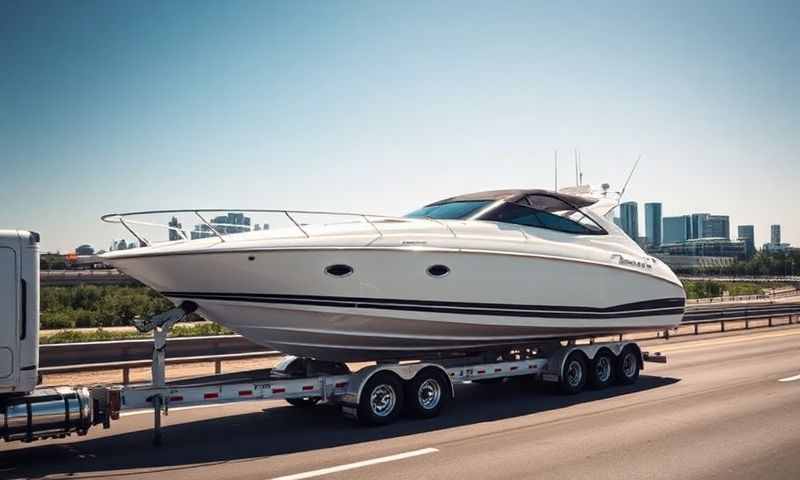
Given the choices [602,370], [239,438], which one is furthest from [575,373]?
[239,438]

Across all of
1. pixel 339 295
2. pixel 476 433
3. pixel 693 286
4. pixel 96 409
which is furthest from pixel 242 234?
pixel 693 286

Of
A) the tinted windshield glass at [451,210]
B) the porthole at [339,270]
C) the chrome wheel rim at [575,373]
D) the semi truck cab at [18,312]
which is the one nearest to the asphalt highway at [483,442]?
the chrome wheel rim at [575,373]

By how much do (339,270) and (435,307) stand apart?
160 cm

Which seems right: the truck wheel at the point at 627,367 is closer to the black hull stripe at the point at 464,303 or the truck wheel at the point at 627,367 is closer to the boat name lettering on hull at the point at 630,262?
the black hull stripe at the point at 464,303

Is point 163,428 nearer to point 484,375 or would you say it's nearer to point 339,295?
point 339,295

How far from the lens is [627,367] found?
475 inches

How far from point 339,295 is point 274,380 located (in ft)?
4.59

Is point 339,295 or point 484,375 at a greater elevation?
point 339,295

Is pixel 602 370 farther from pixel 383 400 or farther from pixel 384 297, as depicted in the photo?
pixel 384 297

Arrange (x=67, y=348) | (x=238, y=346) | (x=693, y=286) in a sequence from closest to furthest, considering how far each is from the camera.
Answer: (x=67, y=348), (x=238, y=346), (x=693, y=286)

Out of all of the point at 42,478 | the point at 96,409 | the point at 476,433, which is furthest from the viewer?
the point at 476,433

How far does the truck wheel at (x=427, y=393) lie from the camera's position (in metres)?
8.84

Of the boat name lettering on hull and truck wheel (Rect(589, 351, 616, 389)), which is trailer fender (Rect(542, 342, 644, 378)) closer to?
truck wheel (Rect(589, 351, 616, 389))

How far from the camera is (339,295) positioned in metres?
8.23
